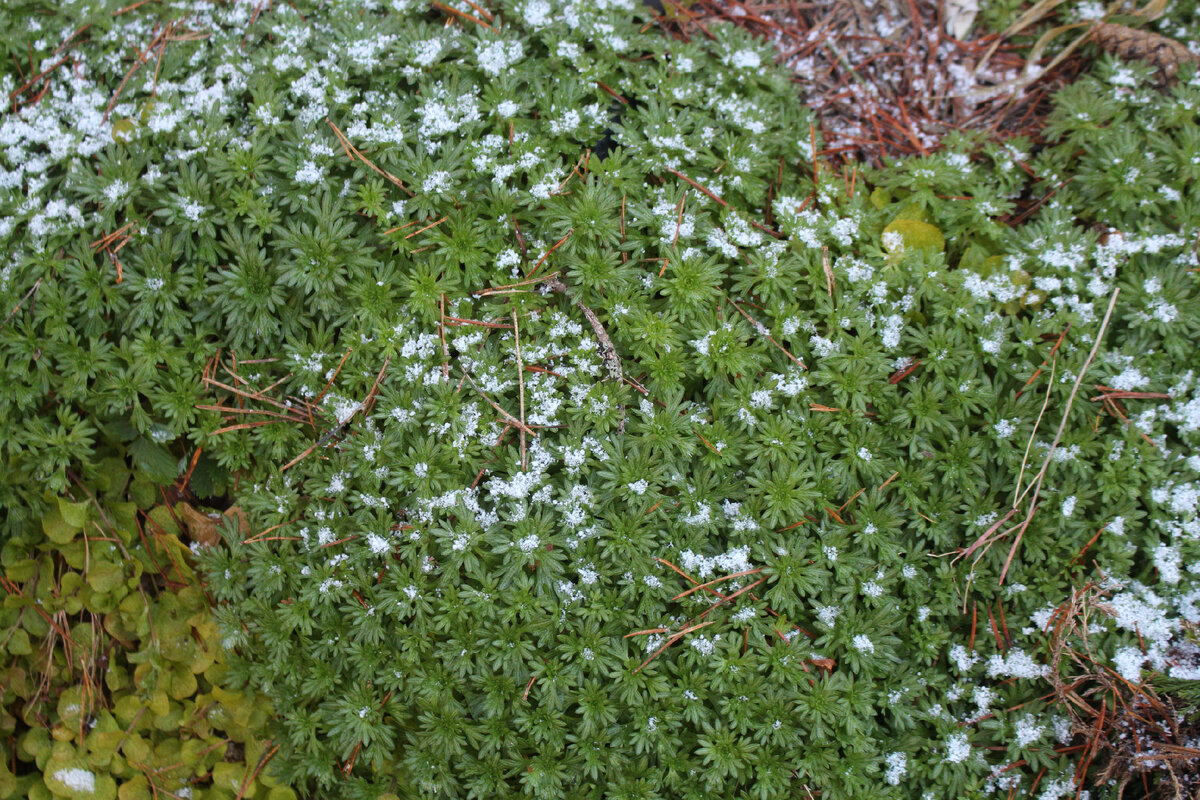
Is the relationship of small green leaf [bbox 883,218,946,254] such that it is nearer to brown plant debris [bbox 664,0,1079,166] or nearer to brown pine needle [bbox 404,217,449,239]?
brown plant debris [bbox 664,0,1079,166]

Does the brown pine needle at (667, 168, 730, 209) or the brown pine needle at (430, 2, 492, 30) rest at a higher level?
the brown pine needle at (430, 2, 492, 30)

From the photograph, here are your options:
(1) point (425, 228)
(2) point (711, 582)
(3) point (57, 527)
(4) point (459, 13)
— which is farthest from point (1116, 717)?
(3) point (57, 527)

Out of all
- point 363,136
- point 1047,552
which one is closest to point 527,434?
point 363,136

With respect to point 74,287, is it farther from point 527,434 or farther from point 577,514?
point 577,514

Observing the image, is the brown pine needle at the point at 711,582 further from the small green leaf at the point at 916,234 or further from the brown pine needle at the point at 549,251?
the small green leaf at the point at 916,234

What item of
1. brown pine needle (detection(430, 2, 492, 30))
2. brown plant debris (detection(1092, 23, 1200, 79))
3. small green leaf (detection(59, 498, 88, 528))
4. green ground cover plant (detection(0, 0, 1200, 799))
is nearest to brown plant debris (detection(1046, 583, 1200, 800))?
green ground cover plant (detection(0, 0, 1200, 799))

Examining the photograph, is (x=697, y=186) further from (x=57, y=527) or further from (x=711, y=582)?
(x=57, y=527)
